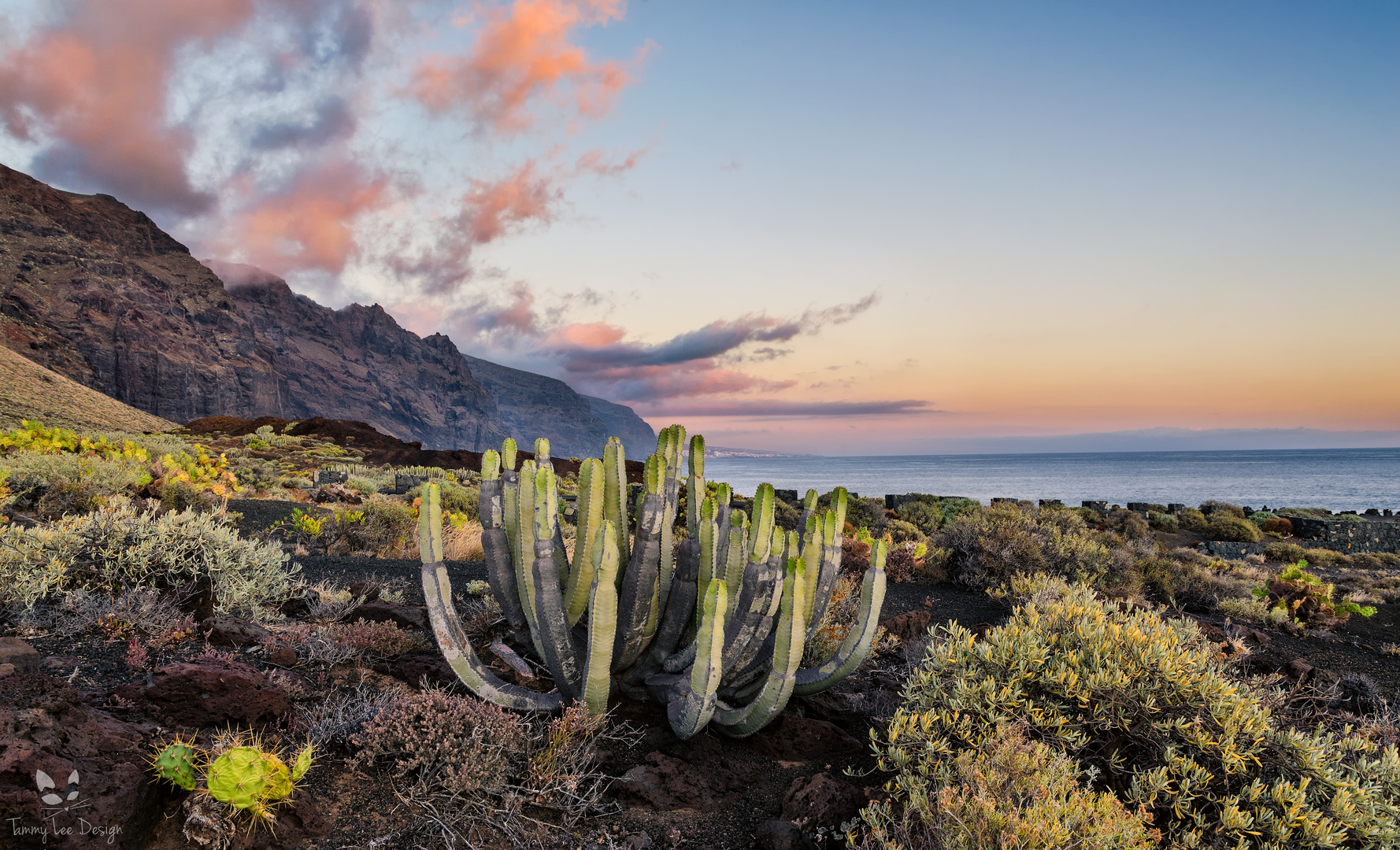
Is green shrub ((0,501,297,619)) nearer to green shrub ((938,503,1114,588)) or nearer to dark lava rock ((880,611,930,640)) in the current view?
dark lava rock ((880,611,930,640))

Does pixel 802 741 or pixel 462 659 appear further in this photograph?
pixel 802 741

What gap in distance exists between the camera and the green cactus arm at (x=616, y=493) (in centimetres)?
404

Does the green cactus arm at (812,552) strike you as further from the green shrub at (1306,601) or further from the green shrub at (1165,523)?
the green shrub at (1165,523)

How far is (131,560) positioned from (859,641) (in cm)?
515

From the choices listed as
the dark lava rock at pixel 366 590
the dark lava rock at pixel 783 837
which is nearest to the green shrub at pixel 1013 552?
the dark lava rock at pixel 783 837

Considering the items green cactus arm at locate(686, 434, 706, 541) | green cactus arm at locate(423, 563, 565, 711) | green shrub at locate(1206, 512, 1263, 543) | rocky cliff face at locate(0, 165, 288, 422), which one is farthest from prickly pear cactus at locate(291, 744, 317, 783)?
rocky cliff face at locate(0, 165, 288, 422)

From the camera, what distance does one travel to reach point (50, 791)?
2.21 meters

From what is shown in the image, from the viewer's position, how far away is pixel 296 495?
44.4 feet

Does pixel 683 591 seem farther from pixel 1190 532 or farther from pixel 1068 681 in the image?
pixel 1190 532

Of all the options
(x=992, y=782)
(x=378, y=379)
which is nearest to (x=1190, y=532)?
(x=992, y=782)

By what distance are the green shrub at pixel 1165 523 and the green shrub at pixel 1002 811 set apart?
21336 mm

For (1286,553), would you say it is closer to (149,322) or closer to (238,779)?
(238,779)

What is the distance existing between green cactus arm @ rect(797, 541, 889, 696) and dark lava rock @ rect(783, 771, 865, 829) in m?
0.78
